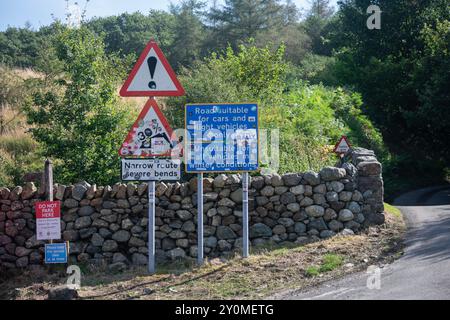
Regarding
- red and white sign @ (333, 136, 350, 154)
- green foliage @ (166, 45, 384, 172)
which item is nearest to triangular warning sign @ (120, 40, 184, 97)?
green foliage @ (166, 45, 384, 172)

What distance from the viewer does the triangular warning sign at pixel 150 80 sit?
8.81 metres

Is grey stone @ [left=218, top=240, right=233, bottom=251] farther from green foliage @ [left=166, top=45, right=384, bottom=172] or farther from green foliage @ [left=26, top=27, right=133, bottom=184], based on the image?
green foliage @ [left=166, top=45, right=384, bottom=172]

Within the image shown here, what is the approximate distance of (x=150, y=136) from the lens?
29.5 ft

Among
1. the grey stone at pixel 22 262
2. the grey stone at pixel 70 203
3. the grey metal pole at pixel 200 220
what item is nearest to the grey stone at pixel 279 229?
the grey metal pole at pixel 200 220

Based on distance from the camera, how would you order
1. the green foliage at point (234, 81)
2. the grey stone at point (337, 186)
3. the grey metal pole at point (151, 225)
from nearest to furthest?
the grey metal pole at point (151, 225) < the grey stone at point (337, 186) < the green foliage at point (234, 81)

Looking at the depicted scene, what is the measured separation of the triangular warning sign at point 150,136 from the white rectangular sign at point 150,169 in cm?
13

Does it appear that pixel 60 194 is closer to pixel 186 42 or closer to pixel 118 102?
pixel 118 102

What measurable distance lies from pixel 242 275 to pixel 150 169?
2.14m

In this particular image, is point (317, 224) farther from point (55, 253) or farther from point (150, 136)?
point (55, 253)

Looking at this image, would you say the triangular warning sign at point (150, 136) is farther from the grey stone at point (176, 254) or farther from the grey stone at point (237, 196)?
the grey stone at point (176, 254)

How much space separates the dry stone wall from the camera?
10.3m

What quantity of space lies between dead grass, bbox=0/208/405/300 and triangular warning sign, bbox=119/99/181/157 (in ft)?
6.32

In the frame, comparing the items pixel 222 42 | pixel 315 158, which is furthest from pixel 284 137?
pixel 222 42

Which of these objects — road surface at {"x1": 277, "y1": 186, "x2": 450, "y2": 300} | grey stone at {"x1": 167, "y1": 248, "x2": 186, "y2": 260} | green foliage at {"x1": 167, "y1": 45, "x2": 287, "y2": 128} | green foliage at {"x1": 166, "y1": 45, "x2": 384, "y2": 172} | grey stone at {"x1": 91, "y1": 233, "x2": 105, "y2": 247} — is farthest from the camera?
green foliage at {"x1": 167, "y1": 45, "x2": 287, "y2": 128}
